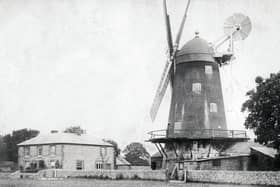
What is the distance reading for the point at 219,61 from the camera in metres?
39.1

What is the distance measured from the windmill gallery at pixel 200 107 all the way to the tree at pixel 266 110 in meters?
6.79

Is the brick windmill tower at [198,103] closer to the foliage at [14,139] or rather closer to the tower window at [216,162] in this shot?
the tower window at [216,162]

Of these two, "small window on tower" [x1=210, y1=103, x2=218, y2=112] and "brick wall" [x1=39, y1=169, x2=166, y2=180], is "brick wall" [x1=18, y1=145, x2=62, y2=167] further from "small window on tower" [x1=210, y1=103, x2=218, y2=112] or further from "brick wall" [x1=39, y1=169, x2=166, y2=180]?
"small window on tower" [x1=210, y1=103, x2=218, y2=112]

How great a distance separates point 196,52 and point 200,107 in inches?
192

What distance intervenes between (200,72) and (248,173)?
1321 cm

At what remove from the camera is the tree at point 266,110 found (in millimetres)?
27375

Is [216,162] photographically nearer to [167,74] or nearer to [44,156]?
[167,74]

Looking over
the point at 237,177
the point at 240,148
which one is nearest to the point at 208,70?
the point at 240,148

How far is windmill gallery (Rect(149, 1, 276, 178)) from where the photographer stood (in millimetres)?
36469

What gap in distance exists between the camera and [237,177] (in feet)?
89.1

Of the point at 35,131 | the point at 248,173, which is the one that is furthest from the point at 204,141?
the point at 35,131

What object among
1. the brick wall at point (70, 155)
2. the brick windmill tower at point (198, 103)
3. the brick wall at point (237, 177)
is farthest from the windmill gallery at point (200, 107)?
the brick wall at point (70, 155)

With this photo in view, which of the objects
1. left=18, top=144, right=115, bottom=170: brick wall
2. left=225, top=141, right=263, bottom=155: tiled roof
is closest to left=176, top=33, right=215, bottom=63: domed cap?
left=225, top=141, right=263, bottom=155: tiled roof

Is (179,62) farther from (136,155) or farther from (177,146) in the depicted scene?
(136,155)
